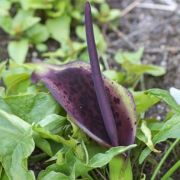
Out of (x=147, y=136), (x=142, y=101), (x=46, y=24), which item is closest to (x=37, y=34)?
(x=46, y=24)

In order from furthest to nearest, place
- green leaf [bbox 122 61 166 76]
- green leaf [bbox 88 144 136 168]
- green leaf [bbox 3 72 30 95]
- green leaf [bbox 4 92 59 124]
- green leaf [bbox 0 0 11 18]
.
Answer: green leaf [bbox 0 0 11 18], green leaf [bbox 122 61 166 76], green leaf [bbox 3 72 30 95], green leaf [bbox 4 92 59 124], green leaf [bbox 88 144 136 168]

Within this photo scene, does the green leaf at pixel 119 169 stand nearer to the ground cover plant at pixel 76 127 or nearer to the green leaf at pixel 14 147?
the ground cover plant at pixel 76 127

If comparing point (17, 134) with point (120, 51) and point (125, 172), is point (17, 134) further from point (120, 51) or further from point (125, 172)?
point (120, 51)

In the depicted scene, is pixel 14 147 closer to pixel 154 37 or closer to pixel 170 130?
pixel 170 130

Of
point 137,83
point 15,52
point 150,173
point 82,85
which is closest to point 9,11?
point 15,52

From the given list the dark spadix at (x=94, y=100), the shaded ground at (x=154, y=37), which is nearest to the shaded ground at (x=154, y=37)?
the shaded ground at (x=154, y=37)

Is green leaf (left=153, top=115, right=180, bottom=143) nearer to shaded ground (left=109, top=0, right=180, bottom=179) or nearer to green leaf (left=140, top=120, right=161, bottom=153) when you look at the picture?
green leaf (left=140, top=120, right=161, bottom=153)

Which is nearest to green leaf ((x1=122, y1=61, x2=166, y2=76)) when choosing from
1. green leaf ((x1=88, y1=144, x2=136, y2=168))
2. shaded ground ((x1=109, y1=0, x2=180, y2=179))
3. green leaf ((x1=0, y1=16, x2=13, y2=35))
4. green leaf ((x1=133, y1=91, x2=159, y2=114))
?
shaded ground ((x1=109, y1=0, x2=180, y2=179))
